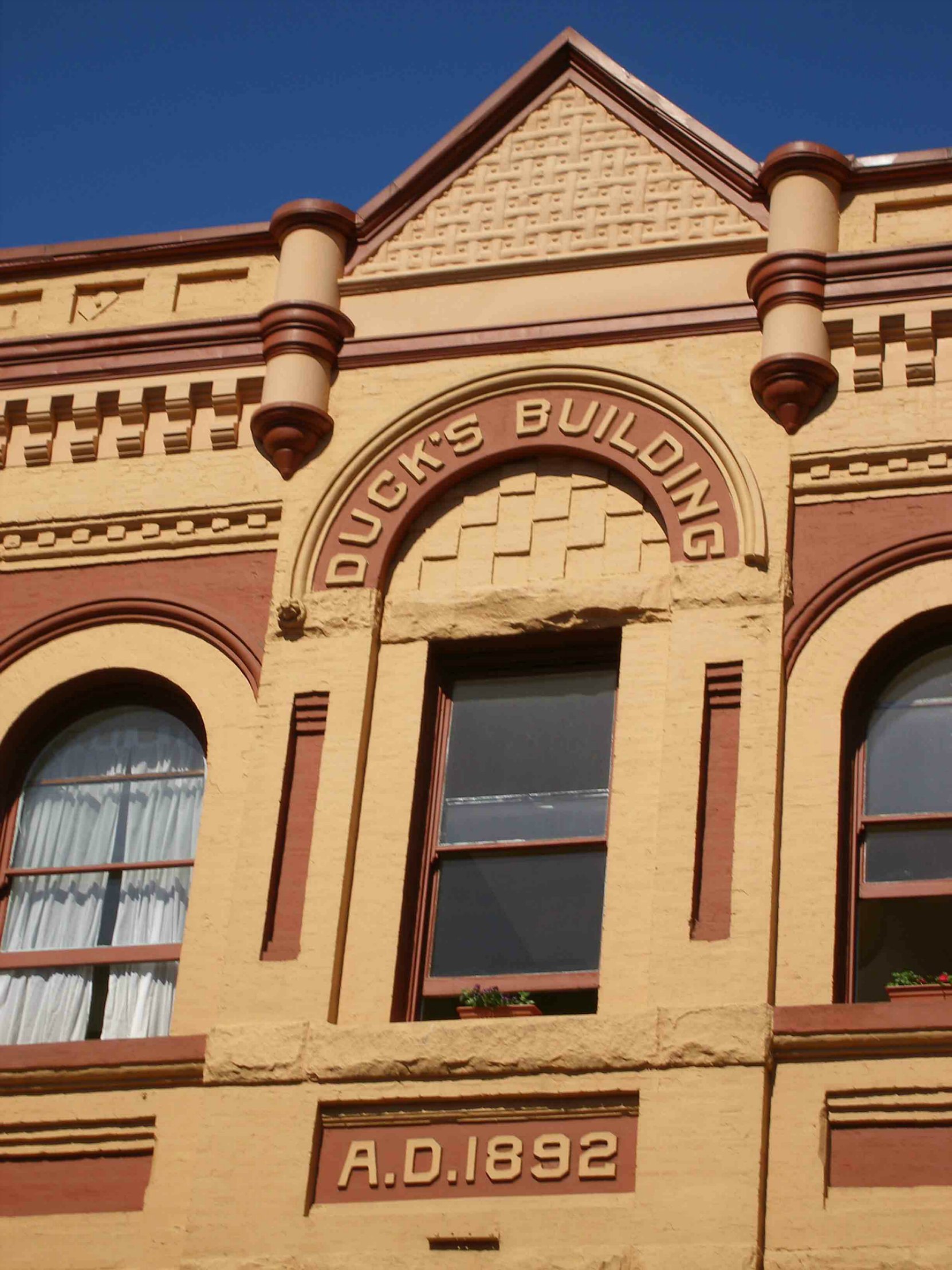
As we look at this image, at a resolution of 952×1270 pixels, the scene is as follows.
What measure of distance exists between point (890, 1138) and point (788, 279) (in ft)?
17.5

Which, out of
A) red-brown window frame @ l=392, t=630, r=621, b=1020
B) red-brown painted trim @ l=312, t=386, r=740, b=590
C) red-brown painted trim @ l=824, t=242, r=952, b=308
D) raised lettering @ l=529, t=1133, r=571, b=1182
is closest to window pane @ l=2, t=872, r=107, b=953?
red-brown window frame @ l=392, t=630, r=621, b=1020

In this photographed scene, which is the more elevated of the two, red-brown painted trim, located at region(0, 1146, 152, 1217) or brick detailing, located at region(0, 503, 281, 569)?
brick detailing, located at region(0, 503, 281, 569)

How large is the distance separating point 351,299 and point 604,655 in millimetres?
3187

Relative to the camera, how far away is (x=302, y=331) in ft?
52.1

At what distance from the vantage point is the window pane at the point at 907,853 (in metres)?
13.6

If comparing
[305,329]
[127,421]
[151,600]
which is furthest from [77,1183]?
[305,329]

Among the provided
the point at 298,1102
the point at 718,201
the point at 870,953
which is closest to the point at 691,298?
the point at 718,201

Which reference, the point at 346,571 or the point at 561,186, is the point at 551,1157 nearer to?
the point at 346,571

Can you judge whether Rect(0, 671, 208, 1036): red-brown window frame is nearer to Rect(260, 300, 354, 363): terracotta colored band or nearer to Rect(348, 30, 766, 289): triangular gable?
Rect(260, 300, 354, 363): terracotta colored band

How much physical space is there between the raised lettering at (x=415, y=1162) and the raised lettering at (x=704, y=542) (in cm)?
370

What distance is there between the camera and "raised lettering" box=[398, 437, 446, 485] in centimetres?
1535

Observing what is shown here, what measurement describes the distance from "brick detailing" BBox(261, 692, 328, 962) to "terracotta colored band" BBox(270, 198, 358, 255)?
3445mm

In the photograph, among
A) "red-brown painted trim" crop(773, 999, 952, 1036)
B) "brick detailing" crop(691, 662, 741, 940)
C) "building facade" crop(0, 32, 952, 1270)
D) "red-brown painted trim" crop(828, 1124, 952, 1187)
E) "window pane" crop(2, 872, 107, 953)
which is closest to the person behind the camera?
"red-brown painted trim" crop(828, 1124, 952, 1187)

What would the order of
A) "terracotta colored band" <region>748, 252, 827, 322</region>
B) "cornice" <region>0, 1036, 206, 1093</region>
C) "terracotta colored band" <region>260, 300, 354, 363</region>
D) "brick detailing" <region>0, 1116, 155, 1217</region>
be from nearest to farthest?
"brick detailing" <region>0, 1116, 155, 1217</region>, "cornice" <region>0, 1036, 206, 1093</region>, "terracotta colored band" <region>748, 252, 827, 322</region>, "terracotta colored band" <region>260, 300, 354, 363</region>
